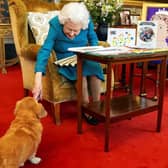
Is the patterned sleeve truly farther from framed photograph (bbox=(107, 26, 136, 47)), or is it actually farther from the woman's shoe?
the woman's shoe

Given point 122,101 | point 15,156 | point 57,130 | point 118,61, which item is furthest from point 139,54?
point 15,156

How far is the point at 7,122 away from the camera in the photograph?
2.35 m

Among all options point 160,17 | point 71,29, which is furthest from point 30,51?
point 160,17

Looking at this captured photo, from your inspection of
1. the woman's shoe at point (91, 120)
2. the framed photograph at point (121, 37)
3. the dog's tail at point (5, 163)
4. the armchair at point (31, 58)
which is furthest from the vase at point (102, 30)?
the dog's tail at point (5, 163)

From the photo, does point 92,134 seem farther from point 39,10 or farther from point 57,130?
point 39,10

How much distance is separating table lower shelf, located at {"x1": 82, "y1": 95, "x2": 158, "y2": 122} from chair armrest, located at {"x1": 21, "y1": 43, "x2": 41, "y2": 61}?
1.96 feet

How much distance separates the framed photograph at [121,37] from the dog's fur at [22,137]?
0.83 meters

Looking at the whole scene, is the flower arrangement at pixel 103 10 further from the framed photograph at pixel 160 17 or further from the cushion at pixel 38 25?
the cushion at pixel 38 25

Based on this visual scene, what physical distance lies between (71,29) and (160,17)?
1.24 m

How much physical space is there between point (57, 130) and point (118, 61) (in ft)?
2.46

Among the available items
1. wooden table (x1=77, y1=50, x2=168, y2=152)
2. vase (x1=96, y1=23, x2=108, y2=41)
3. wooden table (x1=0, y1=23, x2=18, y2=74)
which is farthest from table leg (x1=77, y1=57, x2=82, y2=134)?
wooden table (x1=0, y1=23, x2=18, y2=74)

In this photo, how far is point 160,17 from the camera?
3008mm

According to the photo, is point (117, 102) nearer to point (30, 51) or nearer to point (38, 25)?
point (30, 51)

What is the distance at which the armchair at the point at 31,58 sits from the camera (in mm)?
2264
